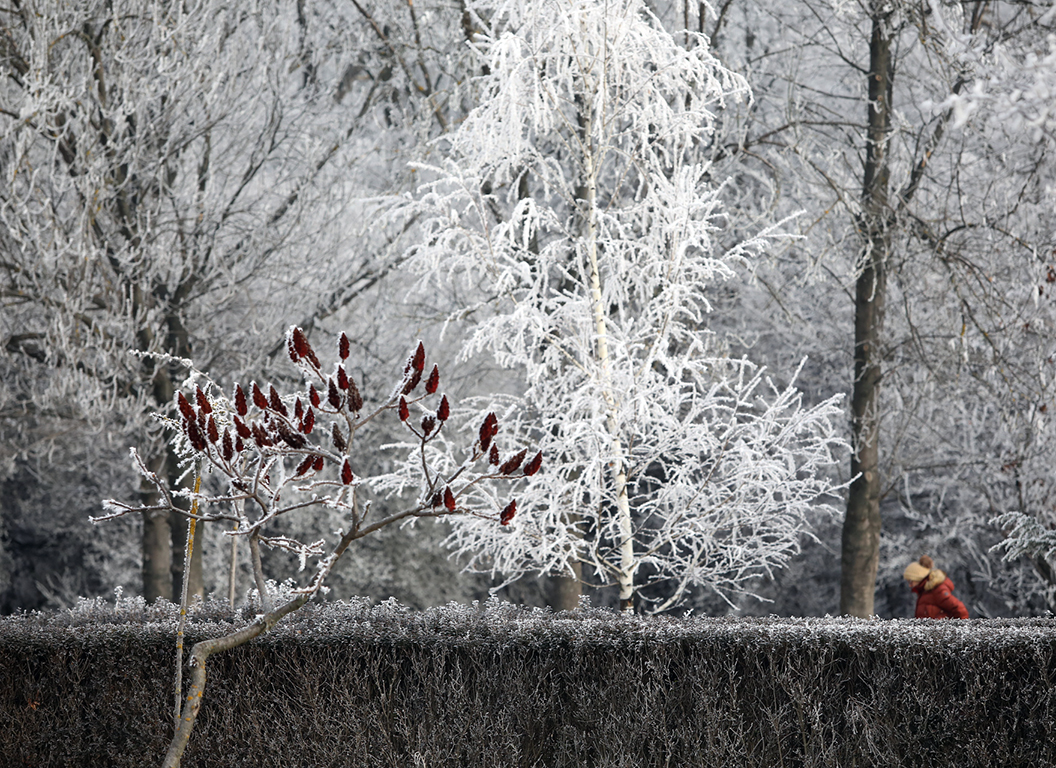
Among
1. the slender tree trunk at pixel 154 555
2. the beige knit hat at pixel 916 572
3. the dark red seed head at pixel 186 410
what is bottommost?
the slender tree trunk at pixel 154 555

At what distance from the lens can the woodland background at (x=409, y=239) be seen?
8.10 meters

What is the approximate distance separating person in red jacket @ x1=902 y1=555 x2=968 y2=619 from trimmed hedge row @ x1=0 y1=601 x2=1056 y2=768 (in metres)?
2.86

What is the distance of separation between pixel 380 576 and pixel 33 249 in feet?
19.8

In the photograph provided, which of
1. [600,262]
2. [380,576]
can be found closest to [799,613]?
[380,576]

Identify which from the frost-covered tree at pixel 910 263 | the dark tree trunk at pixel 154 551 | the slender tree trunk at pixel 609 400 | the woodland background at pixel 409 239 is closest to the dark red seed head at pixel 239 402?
the woodland background at pixel 409 239

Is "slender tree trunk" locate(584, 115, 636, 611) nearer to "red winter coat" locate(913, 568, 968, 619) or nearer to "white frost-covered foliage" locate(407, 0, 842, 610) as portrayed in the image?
"white frost-covered foliage" locate(407, 0, 842, 610)

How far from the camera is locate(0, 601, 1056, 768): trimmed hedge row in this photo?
4.16 meters

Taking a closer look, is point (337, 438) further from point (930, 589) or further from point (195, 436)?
point (930, 589)

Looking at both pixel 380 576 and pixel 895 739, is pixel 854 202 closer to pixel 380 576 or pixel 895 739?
pixel 895 739

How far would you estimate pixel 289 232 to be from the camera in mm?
9383

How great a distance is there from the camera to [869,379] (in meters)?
8.52

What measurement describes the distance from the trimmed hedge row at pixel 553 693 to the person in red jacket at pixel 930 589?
286 cm

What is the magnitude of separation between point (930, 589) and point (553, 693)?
Result: 4.45 metres

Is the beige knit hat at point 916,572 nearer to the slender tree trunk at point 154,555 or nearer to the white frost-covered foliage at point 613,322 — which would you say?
the white frost-covered foliage at point 613,322
